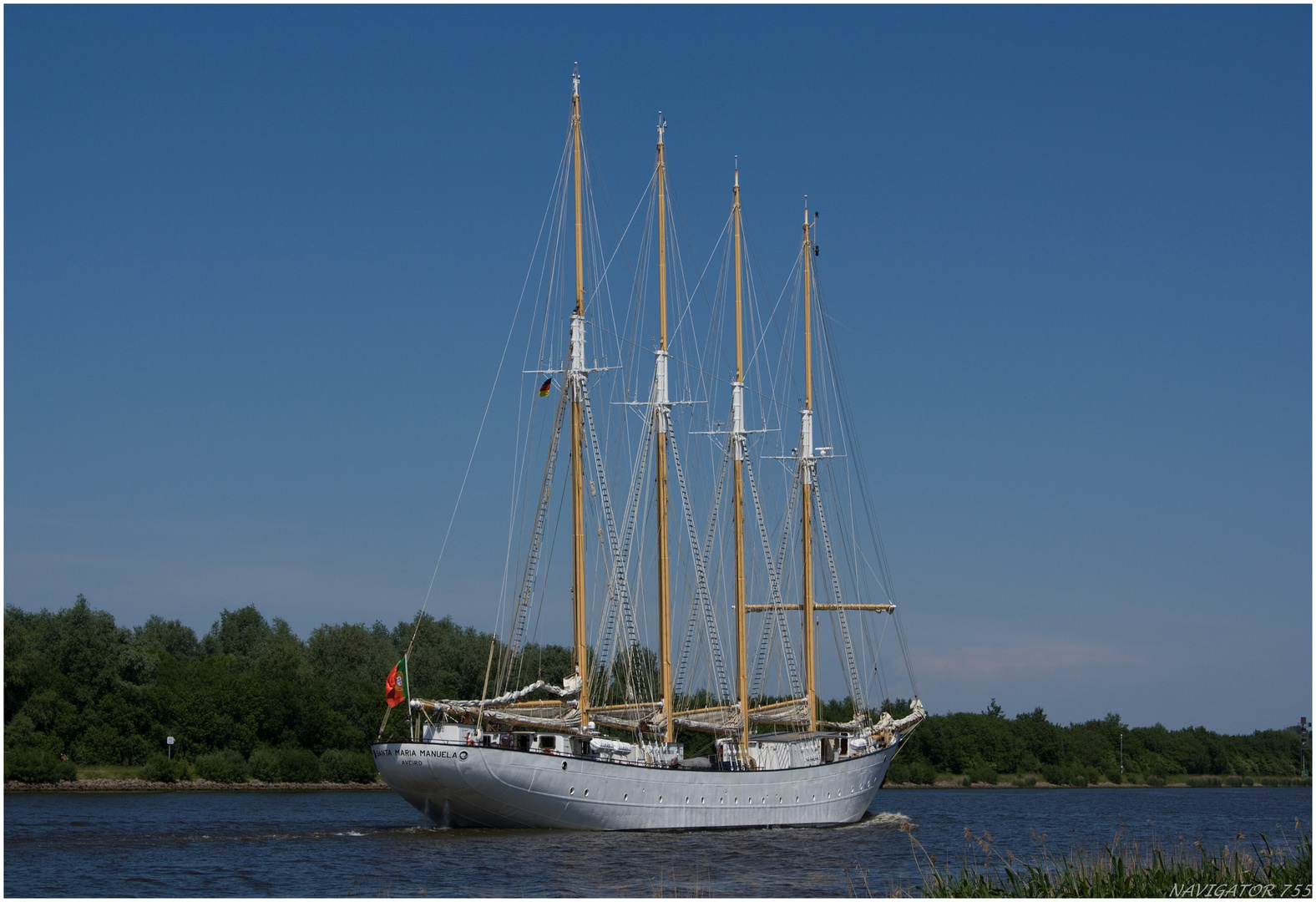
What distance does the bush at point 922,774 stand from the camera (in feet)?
566

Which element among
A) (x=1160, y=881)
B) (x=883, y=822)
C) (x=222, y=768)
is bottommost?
(x=883, y=822)

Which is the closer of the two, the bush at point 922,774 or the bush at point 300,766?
the bush at point 300,766

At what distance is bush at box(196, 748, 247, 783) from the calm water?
21.4m

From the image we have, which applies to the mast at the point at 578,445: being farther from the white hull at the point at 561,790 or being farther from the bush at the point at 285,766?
the bush at the point at 285,766

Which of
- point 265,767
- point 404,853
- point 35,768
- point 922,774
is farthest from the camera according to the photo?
point 922,774

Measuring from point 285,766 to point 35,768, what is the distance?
23.1 metres

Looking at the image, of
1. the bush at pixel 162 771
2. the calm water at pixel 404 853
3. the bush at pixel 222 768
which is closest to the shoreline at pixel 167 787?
the bush at pixel 162 771

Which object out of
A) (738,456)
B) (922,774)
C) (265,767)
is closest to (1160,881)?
(738,456)

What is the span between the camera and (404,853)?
48281mm

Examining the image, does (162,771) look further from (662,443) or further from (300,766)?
(662,443)

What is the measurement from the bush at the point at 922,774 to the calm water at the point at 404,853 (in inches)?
3469

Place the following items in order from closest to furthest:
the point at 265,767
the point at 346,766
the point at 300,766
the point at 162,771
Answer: the point at 162,771 < the point at 265,767 < the point at 300,766 < the point at 346,766

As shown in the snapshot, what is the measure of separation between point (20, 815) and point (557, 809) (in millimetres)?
29246

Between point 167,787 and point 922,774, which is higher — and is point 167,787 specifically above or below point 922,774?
above
